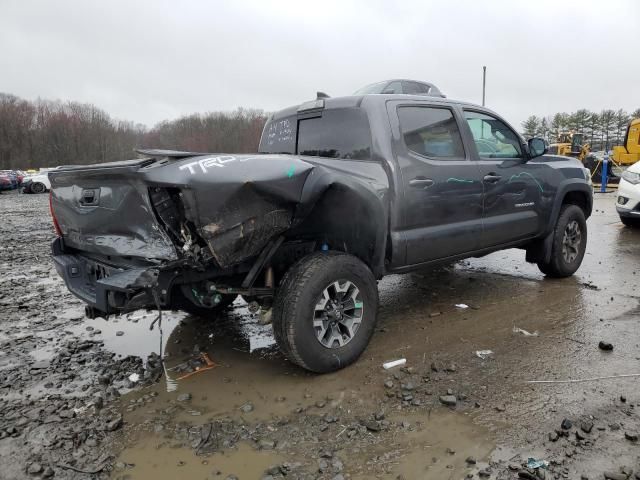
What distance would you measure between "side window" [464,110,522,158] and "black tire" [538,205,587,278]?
1.02m

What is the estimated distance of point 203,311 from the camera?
170 inches

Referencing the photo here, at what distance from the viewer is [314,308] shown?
119 inches

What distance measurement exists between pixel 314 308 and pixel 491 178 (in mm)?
2262

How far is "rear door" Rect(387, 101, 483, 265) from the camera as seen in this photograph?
3.61 meters

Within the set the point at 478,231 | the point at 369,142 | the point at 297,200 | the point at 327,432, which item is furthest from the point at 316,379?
the point at 478,231

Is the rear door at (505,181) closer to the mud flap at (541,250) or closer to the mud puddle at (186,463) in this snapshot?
the mud flap at (541,250)

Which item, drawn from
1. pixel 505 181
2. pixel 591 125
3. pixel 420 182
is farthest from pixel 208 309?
pixel 591 125

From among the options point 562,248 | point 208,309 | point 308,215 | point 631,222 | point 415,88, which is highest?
point 415,88

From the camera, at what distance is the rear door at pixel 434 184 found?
361 centimetres

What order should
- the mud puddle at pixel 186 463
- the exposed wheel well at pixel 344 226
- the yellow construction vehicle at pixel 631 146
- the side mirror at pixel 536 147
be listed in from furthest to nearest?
the yellow construction vehicle at pixel 631 146, the side mirror at pixel 536 147, the exposed wheel well at pixel 344 226, the mud puddle at pixel 186 463

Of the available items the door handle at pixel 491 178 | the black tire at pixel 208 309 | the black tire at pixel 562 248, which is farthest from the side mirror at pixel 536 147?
the black tire at pixel 208 309

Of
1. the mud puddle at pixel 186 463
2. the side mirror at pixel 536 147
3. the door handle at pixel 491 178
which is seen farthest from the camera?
the side mirror at pixel 536 147

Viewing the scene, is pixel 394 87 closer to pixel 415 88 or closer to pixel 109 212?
pixel 415 88

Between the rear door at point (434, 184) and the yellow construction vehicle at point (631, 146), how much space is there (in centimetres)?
1540
